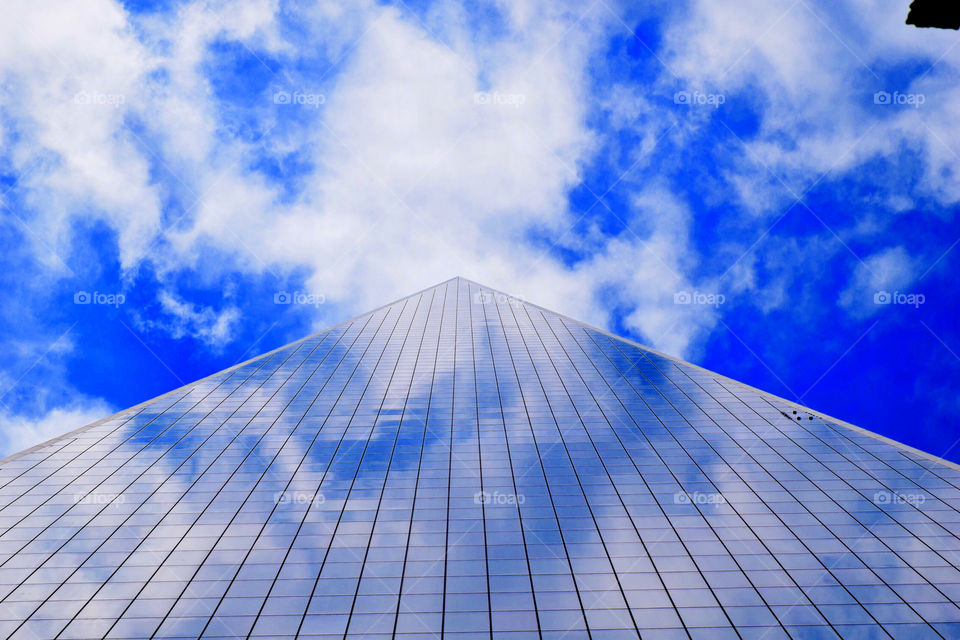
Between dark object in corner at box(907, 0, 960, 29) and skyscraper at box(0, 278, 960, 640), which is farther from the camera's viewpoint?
skyscraper at box(0, 278, 960, 640)

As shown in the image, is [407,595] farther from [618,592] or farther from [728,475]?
[728,475]

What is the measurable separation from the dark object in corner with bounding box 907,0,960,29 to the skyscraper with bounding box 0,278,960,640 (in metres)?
24.2

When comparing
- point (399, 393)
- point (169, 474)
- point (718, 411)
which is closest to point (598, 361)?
point (718, 411)

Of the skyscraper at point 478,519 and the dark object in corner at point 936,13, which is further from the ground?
the skyscraper at point 478,519

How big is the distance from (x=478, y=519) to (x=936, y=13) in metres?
30.1

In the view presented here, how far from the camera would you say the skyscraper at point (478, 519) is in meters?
25.5

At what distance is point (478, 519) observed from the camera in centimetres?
3241

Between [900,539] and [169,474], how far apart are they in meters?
44.3

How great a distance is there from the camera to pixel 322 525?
105ft

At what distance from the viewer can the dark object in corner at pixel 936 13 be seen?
22.1ft

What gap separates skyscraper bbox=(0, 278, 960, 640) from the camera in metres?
25.5

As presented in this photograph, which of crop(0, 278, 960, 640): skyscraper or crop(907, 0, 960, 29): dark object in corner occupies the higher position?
crop(0, 278, 960, 640): skyscraper

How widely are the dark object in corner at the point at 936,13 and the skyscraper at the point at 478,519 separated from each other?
2417 centimetres

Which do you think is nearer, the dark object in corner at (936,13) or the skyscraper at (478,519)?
the dark object in corner at (936,13)
